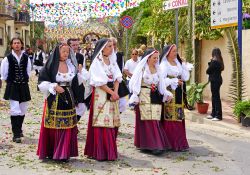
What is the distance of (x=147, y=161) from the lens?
272 inches

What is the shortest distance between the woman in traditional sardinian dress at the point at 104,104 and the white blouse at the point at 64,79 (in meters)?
0.17

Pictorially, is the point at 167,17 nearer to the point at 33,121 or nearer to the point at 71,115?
the point at 33,121

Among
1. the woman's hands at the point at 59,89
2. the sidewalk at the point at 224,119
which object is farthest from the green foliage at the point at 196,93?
the woman's hands at the point at 59,89

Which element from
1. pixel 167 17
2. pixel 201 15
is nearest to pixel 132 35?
pixel 167 17

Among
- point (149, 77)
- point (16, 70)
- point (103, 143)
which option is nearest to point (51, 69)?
point (103, 143)

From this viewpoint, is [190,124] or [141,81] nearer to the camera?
[141,81]

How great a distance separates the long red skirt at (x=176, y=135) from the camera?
7629 millimetres

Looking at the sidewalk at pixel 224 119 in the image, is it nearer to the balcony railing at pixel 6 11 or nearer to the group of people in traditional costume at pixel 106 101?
the group of people in traditional costume at pixel 106 101

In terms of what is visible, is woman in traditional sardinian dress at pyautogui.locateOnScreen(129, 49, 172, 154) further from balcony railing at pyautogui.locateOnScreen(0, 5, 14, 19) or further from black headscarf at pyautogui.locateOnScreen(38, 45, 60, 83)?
balcony railing at pyautogui.locateOnScreen(0, 5, 14, 19)

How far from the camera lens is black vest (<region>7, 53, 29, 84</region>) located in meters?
8.14

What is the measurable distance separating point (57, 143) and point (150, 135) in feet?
5.11

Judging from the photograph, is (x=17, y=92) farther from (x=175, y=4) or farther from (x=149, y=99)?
(x=175, y=4)

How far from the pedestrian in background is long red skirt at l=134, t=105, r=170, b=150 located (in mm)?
3441

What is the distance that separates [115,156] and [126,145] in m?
1.22
